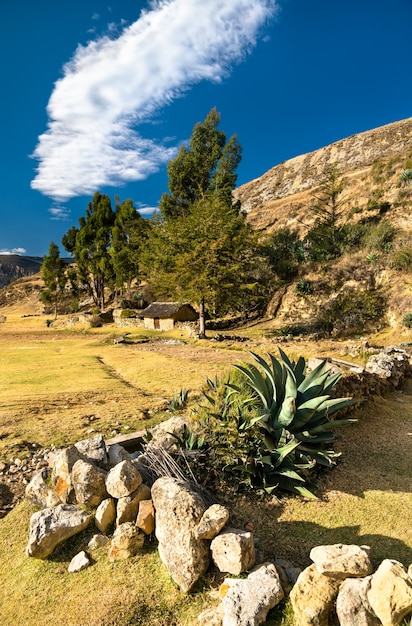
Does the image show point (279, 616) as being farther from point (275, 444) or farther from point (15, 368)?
point (15, 368)

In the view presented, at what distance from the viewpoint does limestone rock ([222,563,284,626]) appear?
104 inches

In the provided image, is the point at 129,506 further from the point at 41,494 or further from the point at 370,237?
the point at 370,237

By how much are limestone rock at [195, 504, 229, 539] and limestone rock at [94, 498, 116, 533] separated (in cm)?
122

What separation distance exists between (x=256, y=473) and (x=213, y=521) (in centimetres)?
143

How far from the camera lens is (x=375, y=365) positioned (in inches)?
408

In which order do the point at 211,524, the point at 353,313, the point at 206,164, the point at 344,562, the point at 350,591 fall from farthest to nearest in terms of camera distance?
the point at 206,164, the point at 353,313, the point at 211,524, the point at 344,562, the point at 350,591

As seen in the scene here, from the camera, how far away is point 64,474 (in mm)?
4426

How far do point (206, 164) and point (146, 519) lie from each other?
41.9 metres

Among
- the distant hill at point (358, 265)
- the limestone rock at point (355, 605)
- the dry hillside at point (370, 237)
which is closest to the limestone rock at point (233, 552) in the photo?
the limestone rock at point (355, 605)

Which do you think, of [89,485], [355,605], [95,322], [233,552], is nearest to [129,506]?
[89,485]

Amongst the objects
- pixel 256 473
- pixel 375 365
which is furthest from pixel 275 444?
pixel 375 365

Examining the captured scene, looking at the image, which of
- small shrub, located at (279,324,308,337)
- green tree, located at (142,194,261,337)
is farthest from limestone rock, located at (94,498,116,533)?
small shrub, located at (279,324,308,337)

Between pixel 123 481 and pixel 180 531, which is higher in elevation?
pixel 123 481

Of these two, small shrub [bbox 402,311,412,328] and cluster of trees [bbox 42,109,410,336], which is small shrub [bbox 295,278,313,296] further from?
small shrub [bbox 402,311,412,328]
